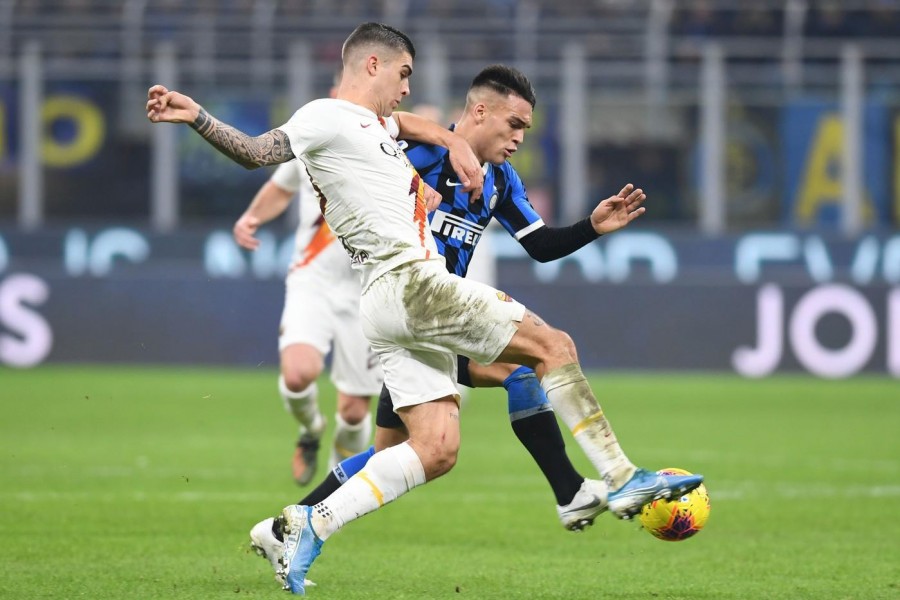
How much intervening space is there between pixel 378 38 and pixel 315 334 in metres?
3.17

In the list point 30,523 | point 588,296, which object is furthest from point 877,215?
point 30,523

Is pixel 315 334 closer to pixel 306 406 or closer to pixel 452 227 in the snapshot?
pixel 306 406

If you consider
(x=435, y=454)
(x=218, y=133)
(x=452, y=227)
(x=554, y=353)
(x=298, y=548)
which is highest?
(x=218, y=133)

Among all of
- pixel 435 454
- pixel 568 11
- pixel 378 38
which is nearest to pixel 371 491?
pixel 435 454

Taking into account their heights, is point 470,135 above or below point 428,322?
above

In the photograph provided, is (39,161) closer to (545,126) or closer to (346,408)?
(545,126)

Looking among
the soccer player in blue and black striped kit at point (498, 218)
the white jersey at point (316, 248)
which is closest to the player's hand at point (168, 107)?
the soccer player in blue and black striped kit at point (498, 218)

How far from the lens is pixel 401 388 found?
17.9ft

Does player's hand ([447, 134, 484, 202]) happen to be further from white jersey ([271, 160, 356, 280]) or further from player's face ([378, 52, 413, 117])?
white jersey ([271, 160, 356, 280])

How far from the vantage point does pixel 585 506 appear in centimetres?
557

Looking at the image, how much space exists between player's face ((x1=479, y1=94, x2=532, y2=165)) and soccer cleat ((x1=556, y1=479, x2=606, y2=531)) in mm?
1338

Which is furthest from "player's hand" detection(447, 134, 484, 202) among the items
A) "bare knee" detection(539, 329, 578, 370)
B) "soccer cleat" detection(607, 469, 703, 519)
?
"soccer cleat" detection(607, 469, 703, 519)

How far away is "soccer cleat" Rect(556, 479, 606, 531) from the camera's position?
5.56 meters

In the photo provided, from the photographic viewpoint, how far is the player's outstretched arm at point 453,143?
5703 millimetres
